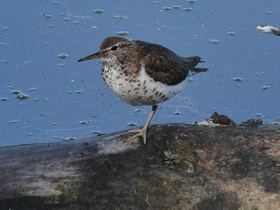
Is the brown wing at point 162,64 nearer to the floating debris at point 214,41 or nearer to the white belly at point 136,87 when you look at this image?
the white belly at point 136,87

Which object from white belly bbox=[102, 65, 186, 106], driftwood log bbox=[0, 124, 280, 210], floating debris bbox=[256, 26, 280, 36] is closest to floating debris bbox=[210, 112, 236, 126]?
driftwood log bbox=[0, 124, 280, 210]

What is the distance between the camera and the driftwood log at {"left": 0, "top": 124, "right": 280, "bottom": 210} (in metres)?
4.32

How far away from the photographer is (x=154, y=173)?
4.49 metres

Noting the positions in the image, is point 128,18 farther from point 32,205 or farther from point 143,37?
point 32,205

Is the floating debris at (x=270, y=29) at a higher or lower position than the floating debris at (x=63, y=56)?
higher

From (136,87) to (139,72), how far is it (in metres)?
0.14

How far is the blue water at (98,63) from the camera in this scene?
6.09 m

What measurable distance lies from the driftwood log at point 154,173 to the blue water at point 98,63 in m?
1.17

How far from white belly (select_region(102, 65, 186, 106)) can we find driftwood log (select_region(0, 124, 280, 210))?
0.88 feet

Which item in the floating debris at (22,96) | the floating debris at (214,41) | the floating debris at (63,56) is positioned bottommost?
the floating debris at (22,96)

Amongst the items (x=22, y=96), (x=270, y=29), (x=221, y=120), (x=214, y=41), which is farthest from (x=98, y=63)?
(x=270, y=29)

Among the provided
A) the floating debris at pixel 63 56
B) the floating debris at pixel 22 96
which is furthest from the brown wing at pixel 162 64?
the floating debris at pixel 63 56

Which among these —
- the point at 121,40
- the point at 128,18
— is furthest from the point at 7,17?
the point at 121,40

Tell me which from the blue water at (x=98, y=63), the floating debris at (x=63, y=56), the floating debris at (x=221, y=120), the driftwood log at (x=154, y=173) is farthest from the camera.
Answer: the floating debris at (x=63, y=56)
